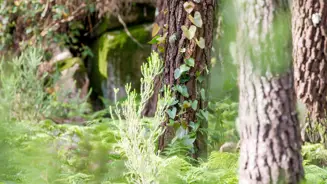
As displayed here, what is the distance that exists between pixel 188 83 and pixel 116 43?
585cm

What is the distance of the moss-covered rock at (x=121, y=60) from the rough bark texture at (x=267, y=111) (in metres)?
7.05

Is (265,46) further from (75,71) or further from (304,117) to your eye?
(75,71)

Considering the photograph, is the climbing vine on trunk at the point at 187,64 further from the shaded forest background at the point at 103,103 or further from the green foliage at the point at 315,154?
the green foliage at the point at 315,154

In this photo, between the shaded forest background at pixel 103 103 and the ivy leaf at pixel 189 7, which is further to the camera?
the ivy leaf at pixel 189 7

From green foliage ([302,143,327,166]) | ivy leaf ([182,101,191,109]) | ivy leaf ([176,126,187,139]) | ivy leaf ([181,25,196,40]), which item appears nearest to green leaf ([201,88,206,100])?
ivy leaf ([182,101,191,109])

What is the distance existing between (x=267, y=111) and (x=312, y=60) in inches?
102

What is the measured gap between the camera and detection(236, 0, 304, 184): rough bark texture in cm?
264

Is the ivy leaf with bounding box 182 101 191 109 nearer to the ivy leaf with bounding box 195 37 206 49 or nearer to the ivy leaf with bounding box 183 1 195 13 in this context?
the ivy leaf with bounding box 195 37 206 49

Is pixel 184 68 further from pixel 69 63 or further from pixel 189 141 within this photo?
pixel 69 63

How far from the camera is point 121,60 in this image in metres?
9.80

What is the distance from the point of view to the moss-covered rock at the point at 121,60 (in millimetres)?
9734

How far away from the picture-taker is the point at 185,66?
408 centimetres

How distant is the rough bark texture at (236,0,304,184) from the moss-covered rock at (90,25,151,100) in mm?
7048

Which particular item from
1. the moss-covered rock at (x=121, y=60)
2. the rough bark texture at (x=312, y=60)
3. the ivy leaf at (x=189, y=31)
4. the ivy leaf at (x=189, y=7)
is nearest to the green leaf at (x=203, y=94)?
the ivy leaf at (x=189, y=31)
